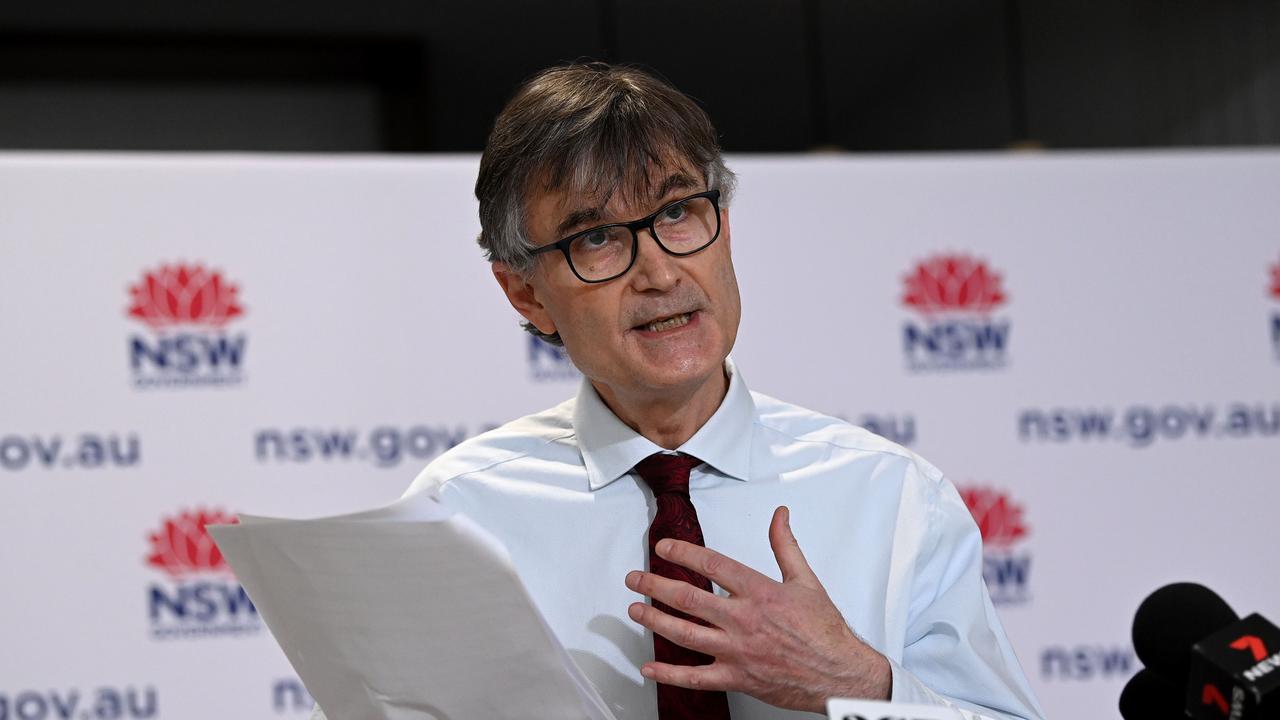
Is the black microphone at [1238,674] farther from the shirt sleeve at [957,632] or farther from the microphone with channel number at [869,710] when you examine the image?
the shirt sleeve at [957,632]

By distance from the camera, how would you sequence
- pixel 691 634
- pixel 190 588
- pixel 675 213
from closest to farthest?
pixel 691 634 → pixel 675 213 → pixel 190 588

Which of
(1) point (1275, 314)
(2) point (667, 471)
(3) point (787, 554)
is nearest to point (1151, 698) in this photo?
(3) point (787, 554)

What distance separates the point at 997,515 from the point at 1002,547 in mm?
76

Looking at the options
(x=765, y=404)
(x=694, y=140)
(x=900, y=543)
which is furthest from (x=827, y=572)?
(x=694, y=140)

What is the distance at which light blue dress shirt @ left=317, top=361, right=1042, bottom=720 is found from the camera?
1446 millimetres

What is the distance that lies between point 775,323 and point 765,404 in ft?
4.45

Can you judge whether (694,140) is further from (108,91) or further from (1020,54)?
(1020,54)

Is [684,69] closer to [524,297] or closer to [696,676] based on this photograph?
[524,297]

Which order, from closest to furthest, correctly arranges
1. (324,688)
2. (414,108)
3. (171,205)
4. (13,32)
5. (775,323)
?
(324,688), (171,205), (775,323), (13,32), (414,108)

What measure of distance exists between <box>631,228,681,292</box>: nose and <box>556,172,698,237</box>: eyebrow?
0.05m

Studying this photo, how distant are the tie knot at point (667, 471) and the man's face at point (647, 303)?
0.08 m

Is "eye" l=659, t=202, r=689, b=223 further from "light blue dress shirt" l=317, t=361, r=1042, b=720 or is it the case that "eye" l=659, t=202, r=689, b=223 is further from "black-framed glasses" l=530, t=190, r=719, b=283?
"light blue dress shirt" l=317, t=361, r=1042, b=720

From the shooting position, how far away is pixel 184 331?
2.80 meters

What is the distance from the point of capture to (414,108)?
397 centimetres
